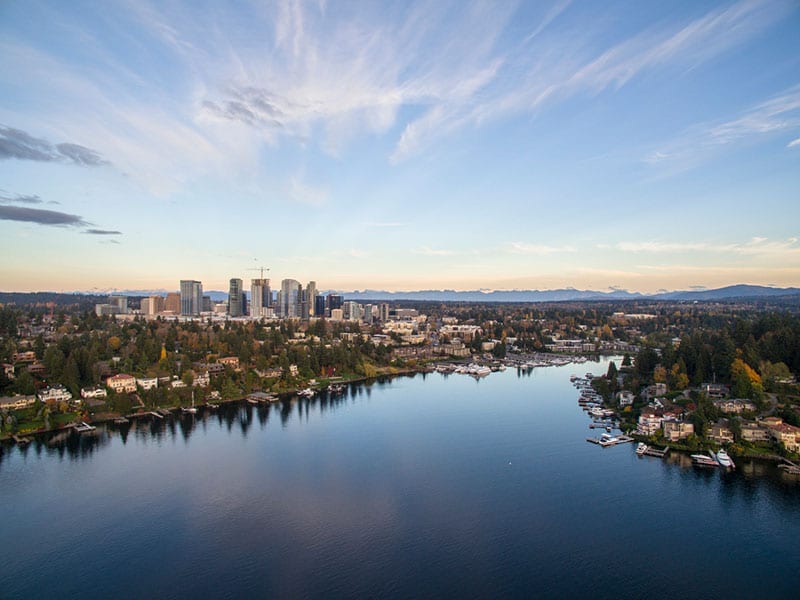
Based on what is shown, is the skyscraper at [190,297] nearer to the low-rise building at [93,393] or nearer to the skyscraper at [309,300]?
the skyscraper at [309,300]

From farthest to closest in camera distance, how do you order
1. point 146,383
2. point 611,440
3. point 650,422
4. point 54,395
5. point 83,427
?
point 146,383 → point 54,395 → point 83,427 → point 650,422 → point 611,440

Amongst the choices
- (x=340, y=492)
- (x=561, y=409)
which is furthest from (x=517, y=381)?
(x=340, y=492)

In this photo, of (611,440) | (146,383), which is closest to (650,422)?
(611,440)

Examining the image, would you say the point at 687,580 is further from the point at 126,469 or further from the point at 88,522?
the point at 126,469

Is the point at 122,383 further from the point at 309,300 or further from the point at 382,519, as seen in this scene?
the point at 309,300

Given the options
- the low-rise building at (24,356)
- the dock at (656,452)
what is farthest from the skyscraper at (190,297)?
the dock at (656,452)

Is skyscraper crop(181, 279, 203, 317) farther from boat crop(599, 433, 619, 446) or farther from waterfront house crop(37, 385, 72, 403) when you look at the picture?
boat crop(599, 433, 619, 446)
